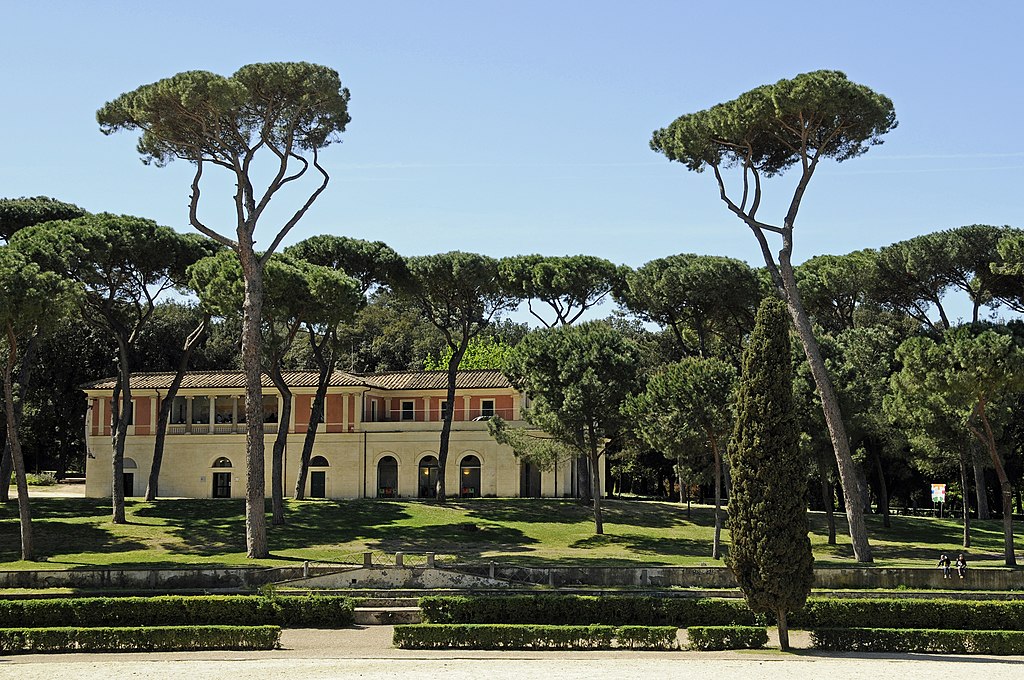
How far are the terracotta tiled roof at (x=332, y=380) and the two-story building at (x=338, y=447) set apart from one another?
0.07 metres

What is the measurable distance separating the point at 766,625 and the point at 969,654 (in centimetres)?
365

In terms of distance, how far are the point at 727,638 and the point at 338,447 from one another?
3724cm

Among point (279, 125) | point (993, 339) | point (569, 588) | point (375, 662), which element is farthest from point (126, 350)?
point (993, 339)

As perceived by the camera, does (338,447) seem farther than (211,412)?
No

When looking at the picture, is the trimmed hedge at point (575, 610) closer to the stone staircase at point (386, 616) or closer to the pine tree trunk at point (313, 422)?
the stone staircase at point (386, 616)

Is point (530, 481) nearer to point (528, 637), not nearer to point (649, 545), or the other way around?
point (649, 545)

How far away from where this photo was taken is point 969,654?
20.0 metres

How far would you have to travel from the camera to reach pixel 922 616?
21.0 m

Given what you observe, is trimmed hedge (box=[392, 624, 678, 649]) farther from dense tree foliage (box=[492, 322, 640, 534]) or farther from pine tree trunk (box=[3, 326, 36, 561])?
dense tree foliage (box=[492, 322, 640, 534])

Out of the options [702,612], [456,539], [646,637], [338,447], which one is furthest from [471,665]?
[338,447]

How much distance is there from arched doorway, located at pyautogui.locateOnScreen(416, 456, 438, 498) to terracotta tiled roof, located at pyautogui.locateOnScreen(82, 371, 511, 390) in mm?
3819

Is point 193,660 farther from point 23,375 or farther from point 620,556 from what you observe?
point 23,375

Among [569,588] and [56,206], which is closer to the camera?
[569,588]

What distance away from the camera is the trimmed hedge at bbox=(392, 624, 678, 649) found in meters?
20.2
